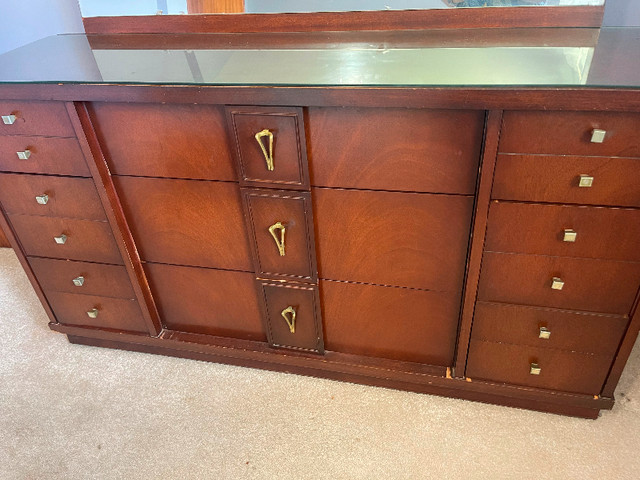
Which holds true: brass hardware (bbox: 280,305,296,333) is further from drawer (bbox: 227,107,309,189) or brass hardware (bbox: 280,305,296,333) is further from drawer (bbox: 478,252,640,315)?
drawer (bbox: 478,252,640,315)

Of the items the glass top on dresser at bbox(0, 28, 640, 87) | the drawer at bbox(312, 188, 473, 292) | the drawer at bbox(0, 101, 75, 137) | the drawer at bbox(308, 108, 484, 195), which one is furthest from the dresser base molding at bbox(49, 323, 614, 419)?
the glass top on dresser at bbox(0, 28, 640, 87)

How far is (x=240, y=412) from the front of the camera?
1.44 meters

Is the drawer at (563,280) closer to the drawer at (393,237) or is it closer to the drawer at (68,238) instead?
the drawer at (393,237)

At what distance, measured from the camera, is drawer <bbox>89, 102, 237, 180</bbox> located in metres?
1.15

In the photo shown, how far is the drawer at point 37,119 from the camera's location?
47.2 inches

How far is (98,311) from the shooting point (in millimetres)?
1582

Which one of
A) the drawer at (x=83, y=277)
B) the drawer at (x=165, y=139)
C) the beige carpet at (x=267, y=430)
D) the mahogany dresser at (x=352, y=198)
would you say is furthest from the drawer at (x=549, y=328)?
the drawer at (x=83, y=277)

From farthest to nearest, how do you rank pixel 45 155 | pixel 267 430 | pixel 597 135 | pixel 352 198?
pixel 267 430 → pixel 45 155 → pixel 352 198 → pixel 597 135

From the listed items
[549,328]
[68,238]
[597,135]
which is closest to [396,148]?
[597,135]

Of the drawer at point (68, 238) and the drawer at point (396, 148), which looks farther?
the drawer at point (68, 238)

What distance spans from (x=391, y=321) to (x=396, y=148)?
1.69ft

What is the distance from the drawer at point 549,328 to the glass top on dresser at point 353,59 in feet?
1.84

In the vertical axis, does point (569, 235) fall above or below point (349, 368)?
above

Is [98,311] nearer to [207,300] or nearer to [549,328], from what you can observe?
[207,300]
